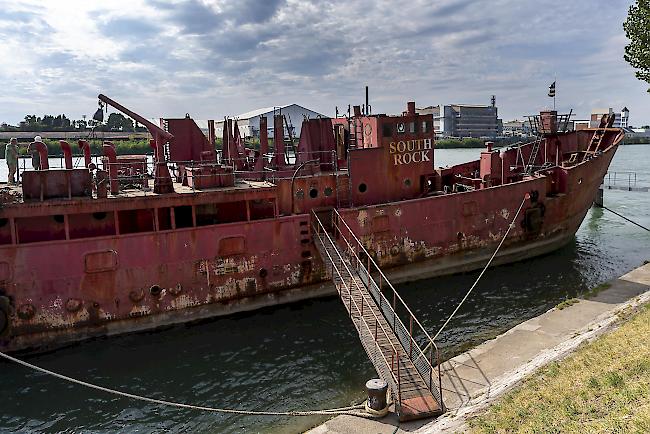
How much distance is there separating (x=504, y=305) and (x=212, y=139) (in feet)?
47.4

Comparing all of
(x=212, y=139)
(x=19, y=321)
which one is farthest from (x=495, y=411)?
(x=212, y=139)

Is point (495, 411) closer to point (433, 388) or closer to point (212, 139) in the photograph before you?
point (433, 388)

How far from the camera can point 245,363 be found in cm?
1320

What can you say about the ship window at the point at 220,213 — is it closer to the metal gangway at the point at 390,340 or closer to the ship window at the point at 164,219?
the ship window at the point at 164,219

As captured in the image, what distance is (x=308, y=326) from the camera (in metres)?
15.4

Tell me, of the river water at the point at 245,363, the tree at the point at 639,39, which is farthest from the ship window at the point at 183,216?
the tree at the point at 639,39

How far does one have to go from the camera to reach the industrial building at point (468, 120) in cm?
14088

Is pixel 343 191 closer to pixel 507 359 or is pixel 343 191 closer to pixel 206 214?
pixel 206 214

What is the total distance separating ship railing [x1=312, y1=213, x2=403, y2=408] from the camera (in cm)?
1000

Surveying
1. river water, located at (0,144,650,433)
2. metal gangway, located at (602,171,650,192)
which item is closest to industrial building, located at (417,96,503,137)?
metal gangway, located at (602,171,650,192)

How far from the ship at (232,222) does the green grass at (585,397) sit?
8466 millimetres

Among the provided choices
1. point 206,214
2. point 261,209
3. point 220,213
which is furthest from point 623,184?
point 206,214

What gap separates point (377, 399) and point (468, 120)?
142 meters

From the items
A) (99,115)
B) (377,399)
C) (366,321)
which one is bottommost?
(377,399)
